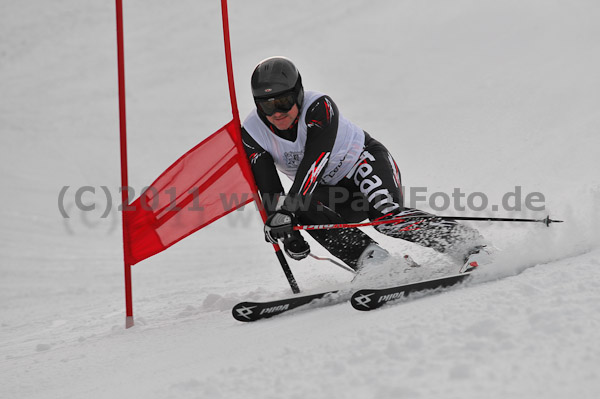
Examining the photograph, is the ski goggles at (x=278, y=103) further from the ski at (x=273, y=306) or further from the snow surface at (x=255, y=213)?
the snow surface at (x=255, y=213)

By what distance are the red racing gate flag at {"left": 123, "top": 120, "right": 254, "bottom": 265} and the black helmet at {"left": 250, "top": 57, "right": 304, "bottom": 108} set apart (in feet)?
1.87

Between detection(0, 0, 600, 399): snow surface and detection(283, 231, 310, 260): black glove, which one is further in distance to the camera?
detection(283, 231, 310, 260): black glove

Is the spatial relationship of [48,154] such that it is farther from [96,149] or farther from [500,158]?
[500,158]

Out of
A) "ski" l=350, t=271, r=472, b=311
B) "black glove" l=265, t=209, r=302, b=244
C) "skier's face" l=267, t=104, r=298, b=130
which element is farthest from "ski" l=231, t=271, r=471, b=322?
"skier's face" l=267, t=104, r=298, b=130

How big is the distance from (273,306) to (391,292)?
0.63 metres

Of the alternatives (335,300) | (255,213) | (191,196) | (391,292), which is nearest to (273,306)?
(335,300)

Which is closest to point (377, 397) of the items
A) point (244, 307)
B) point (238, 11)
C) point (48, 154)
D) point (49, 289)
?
point (244, 307)

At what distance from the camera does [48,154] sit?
11.3 metres

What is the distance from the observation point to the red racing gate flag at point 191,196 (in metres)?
3.63

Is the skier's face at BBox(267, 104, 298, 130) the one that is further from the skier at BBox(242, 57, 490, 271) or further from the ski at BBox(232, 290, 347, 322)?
the ski at BBox(232, 290, 347, 322)

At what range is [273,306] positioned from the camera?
282 cm

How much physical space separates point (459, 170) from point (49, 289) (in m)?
6.02

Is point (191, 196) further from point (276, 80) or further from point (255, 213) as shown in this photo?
point (255, 213)

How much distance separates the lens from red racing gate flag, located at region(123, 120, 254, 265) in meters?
3.63
